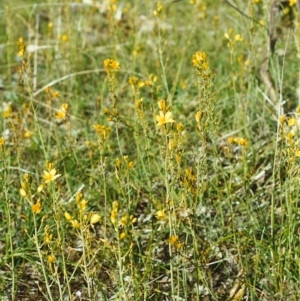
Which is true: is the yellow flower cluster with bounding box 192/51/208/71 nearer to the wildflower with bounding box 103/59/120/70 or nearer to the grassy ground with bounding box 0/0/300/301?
the grassy ground with bounding box 0/0/300/301

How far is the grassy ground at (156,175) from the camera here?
2.16m

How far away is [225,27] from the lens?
421 cm

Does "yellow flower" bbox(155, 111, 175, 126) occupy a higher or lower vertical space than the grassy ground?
higher

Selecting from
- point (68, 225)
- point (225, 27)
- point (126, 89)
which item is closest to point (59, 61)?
point (126, 89)

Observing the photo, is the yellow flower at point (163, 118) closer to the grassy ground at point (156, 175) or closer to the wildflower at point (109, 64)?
the grassy ground at point (156, 175)

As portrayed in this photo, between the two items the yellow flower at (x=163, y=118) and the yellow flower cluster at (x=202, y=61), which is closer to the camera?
the yellow flower at (x=163, y=118)

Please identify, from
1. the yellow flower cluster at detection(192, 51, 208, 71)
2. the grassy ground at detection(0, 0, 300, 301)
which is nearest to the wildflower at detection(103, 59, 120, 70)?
the grassy ground at detection(0, 0, 300, 301)

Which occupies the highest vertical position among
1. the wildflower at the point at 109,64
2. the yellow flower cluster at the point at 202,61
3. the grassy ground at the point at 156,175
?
the yellow flower cluster at the point at 202,61

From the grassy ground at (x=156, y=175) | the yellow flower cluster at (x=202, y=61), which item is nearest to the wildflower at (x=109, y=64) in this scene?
the grassy ground at (x=156, y=175)

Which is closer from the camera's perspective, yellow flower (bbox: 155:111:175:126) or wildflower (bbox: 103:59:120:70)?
yellow flower (bbox: 155:111:175:126)

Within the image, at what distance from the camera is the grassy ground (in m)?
2.16

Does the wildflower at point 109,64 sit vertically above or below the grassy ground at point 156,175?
above

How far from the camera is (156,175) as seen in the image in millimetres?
2990

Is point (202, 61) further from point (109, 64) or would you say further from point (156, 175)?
point (156, 175)
